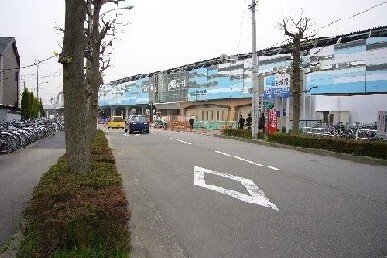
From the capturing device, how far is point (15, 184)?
9.41 metres

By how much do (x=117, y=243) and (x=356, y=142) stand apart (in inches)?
546

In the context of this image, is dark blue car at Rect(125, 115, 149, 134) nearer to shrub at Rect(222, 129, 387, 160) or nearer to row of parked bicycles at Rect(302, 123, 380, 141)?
row of parked bicycles at Rect(302, 123, 380, 141)

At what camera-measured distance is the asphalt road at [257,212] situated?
196 inches

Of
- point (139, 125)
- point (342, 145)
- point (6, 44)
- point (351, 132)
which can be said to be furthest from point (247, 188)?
point (6, 44)

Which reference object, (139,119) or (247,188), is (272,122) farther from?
(247,188)

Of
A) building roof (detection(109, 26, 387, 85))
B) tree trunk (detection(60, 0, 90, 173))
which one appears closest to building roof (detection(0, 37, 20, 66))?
building roof (detection(109, 26, 387, 85))

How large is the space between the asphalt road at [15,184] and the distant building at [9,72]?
26.7m

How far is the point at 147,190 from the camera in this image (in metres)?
8.85

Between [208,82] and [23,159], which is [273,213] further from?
[208,82]

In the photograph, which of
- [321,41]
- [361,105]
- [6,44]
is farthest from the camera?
[6,44]

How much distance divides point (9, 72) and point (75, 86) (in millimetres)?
44189

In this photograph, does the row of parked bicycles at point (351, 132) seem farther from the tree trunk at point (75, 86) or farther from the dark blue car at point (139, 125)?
the tree trunk at point (75, 86)

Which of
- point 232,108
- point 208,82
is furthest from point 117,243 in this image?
point 208,82

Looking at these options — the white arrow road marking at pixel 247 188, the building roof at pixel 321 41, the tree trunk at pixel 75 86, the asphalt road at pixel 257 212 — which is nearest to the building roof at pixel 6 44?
the building roof at pixel 321 41
